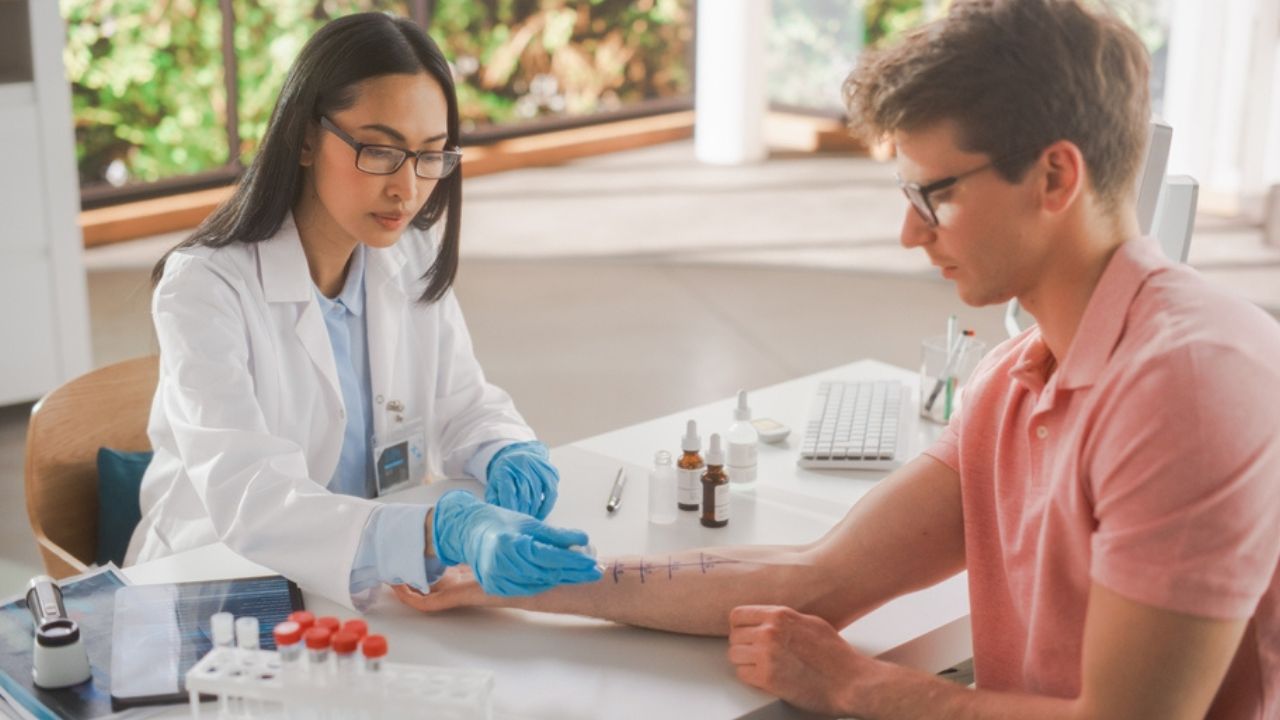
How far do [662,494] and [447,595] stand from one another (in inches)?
14.9

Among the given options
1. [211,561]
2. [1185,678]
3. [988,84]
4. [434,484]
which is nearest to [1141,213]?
[988,84]

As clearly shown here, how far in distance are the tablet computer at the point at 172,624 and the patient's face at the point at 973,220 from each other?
831mm

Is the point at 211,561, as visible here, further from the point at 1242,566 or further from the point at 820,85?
the point at 820,85

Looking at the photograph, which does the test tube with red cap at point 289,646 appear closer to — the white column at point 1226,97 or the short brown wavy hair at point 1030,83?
the short brown wavy hair at point 1030,83

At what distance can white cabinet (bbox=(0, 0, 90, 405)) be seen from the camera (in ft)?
12.4

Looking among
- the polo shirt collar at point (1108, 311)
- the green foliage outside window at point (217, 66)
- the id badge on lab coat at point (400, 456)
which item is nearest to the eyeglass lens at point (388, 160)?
the id badge on lab coat at point (400, 456)

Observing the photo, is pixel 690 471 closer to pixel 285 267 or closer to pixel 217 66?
pixel 285 267

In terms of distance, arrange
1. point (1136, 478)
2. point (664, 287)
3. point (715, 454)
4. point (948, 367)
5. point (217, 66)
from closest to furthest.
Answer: point (1136, 478) < point (715, 454) < point (948, 367) < point (664, 287) < point (217, 66)

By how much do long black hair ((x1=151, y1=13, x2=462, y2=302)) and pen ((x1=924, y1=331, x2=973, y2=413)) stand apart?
867mm

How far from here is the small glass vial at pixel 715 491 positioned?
1892 millimetres

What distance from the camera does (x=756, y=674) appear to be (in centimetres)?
152

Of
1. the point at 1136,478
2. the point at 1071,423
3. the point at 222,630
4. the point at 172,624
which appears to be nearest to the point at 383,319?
the point at 172,624

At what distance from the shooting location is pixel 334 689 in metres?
1.32

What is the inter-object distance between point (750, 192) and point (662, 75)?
1.60 meters
